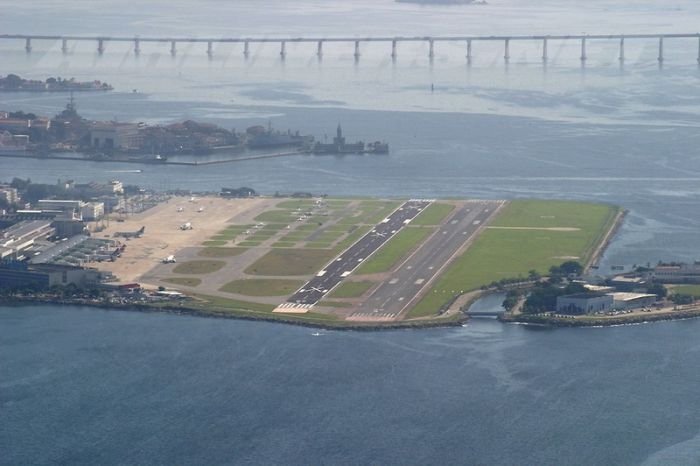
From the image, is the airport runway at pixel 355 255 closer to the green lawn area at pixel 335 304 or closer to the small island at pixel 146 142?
the green lawn area at pixel 335 304

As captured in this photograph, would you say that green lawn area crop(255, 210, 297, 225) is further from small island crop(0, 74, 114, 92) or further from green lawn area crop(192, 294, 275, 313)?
small island crop(0, 74, 114, 92)

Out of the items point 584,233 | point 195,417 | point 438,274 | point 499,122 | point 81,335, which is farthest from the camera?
point 499,122

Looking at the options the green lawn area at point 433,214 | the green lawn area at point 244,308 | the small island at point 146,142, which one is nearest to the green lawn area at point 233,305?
the green lawn area at point 244,308

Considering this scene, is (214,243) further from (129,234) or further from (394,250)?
(394,250)

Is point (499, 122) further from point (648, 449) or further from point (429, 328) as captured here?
point (648, 449)

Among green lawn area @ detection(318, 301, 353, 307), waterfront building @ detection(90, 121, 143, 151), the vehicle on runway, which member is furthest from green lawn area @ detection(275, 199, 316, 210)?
waterfront building @ detection(90, 121, 143, 151)

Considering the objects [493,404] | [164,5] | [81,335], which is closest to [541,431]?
[493,404]
